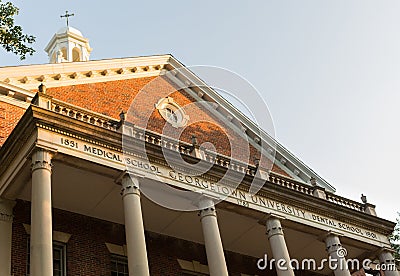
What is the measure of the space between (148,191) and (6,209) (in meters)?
4.14

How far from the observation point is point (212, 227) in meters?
18.8

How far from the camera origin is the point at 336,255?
21.8 meters

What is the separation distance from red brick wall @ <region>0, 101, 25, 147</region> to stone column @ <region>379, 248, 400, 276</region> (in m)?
14.1

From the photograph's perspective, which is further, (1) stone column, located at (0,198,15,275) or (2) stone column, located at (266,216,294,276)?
(2) stone column, located at (266,216,294,276)

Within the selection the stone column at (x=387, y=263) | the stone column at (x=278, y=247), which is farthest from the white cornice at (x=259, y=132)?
the stone column at (x=278, y=247)

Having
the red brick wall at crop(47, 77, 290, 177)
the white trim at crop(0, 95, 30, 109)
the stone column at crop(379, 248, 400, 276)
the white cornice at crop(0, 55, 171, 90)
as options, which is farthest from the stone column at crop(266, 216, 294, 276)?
the white cornice at crop(0, 55, 171, 90)

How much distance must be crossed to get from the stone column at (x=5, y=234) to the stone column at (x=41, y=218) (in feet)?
8.33

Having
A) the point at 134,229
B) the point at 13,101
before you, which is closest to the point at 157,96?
the point at 13,101

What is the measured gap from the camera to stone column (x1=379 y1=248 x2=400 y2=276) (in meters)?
23.0

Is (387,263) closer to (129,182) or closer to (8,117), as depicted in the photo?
(129,182)

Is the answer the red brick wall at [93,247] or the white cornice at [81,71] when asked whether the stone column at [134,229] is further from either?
the white cornice at [81,71]

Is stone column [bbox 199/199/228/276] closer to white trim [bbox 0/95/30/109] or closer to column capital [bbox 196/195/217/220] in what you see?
column capital [bbox 196/195/217/220]

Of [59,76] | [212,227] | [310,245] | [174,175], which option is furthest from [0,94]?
[310,245]

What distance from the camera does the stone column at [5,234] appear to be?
1716 centimetres
